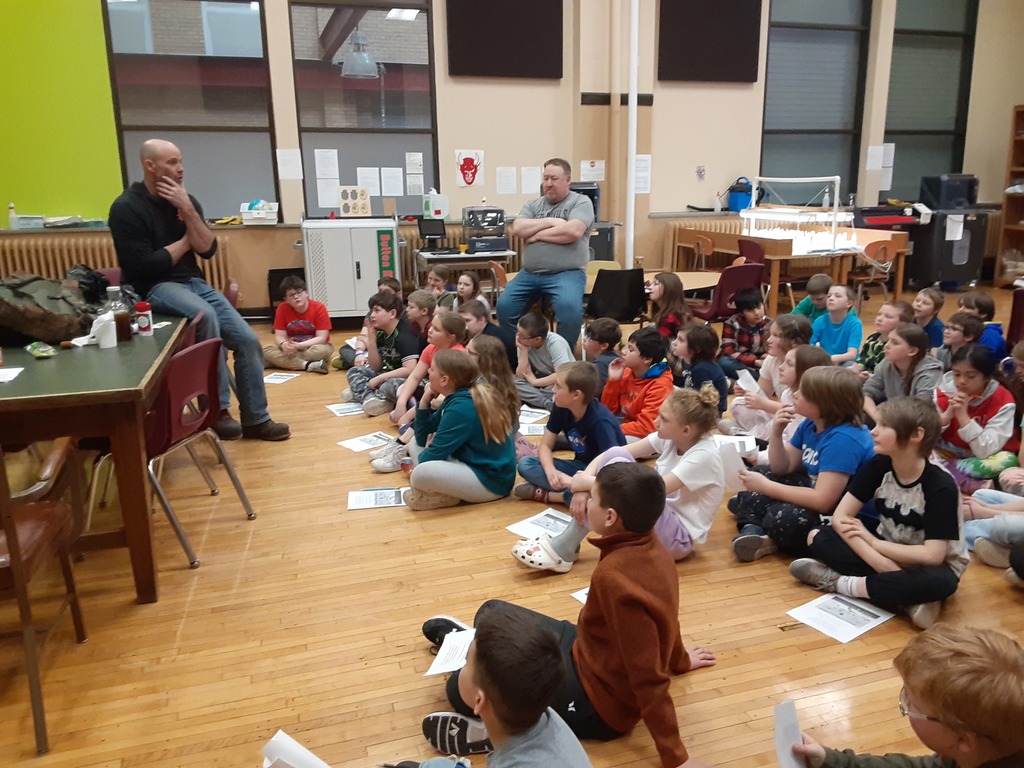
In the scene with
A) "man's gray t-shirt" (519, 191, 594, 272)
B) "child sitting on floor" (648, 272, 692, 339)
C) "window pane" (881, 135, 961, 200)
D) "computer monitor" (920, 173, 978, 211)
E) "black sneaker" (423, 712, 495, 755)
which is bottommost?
"black sneaker" (423, 712, 495, 755)

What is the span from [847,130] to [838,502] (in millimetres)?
8239

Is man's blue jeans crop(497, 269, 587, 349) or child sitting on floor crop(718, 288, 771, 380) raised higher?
man's blue jeans crop(497, 269, 587, 349)

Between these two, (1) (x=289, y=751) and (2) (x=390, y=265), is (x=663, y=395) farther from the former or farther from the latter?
(2) (x=390, y=265)

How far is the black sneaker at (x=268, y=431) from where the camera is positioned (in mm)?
4500

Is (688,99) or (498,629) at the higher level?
(688,99)

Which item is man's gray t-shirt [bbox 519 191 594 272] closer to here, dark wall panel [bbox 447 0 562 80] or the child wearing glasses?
dark wall panel [bbox 447 0 562 80]

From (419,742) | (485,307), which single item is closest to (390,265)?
(485,307)

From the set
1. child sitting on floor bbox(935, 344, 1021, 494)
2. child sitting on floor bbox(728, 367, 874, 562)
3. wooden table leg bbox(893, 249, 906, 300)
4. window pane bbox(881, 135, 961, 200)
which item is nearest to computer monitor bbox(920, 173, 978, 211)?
window pane bbox(881, 135, 961, 200)

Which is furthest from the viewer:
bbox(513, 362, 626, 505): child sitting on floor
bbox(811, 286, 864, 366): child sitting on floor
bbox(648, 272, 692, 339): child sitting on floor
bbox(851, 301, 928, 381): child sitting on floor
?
bbox(648, 272, 692, 339): child sitting on floor

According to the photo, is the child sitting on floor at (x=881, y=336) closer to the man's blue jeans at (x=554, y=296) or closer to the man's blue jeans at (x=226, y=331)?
the man's blue jeans at (x=554, y=296)

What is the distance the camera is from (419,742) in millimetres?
→ 2076

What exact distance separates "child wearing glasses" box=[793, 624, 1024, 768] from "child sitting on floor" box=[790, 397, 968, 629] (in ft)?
4.11

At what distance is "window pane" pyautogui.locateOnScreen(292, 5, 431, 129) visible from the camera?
25.9 feet

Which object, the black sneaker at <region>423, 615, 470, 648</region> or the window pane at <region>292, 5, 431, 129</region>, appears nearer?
the black sneaker at <region>423, 615, 470, 648</region>
